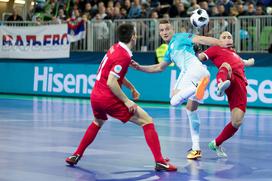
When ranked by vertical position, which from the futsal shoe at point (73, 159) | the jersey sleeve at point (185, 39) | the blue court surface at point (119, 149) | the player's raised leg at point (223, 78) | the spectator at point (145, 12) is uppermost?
the jersey sleeve at point (185, 39)

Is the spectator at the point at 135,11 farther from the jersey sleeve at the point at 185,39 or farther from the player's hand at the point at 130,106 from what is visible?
the player's hand at the point at 130,106

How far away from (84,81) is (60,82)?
125 centimetres

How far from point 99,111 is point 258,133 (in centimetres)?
611

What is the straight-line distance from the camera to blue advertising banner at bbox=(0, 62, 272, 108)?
2222 centimetres

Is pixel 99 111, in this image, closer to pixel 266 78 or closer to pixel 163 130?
pixel 163 130

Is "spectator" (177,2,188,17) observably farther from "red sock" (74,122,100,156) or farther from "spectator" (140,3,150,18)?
"red sock" (74,122,100,156)

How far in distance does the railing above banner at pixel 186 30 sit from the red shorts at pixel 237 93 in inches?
371

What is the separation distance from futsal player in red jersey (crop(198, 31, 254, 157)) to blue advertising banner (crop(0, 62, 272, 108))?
10.5 meters

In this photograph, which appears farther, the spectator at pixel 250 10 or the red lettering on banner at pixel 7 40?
the red lettering on banner at pixel 7 40

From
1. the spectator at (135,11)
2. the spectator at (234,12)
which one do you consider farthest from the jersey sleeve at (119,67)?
the spectator at (135,11)

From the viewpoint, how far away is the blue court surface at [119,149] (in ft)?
30.8

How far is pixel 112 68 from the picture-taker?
945cm

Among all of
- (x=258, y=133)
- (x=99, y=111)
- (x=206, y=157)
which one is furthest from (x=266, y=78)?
(x=99, y=111)

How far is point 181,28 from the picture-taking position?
24172 millimetres
